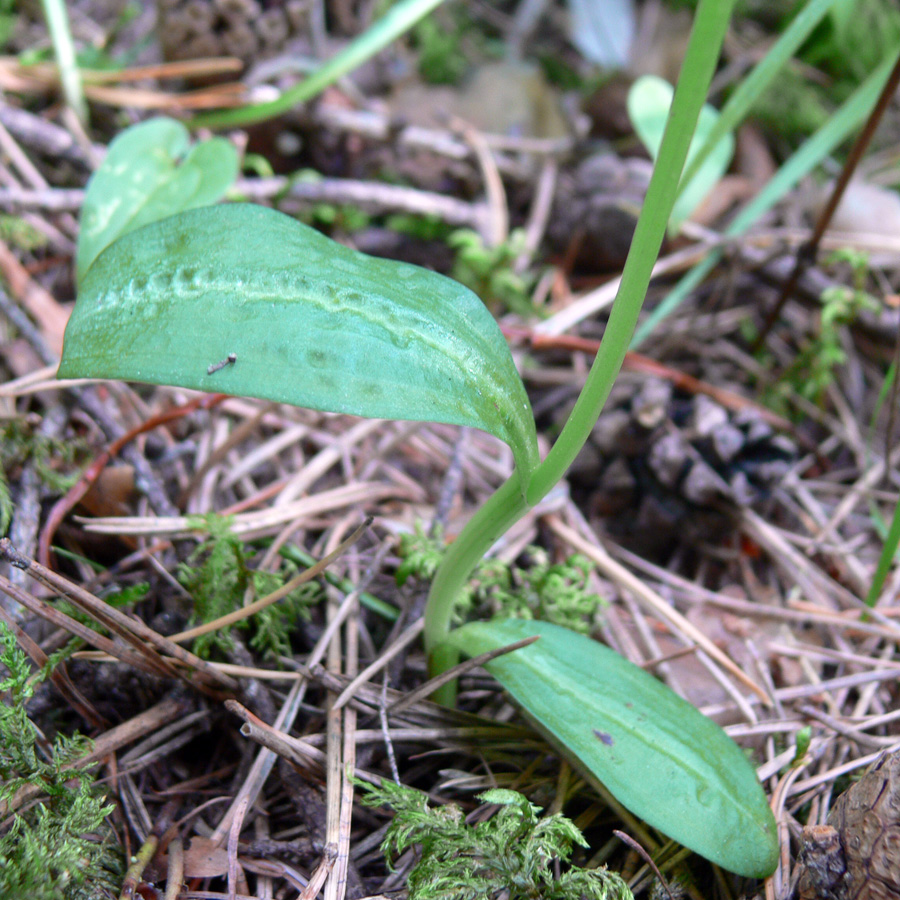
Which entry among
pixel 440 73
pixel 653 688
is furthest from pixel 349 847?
pixel 440 73

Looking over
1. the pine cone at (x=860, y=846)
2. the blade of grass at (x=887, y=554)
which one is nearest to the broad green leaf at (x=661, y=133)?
the blade of grass at (x=887, y=554)

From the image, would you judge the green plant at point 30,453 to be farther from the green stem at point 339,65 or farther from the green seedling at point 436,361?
the green stem at point 339,65

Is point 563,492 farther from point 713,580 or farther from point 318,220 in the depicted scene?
point 318,220

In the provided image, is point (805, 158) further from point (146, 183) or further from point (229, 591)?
point (229, 591)

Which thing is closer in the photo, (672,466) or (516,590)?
(516,590)

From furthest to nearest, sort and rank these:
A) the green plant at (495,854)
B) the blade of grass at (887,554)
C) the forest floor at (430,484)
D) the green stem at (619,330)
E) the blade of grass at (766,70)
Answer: the blade of grass at (766,70) → the blade of grass at (887,554) → the forest floor at (430,484) → the green plant at (495,854) → the green stem at (619,330)

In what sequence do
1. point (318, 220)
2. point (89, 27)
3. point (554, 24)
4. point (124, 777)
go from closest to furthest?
point (124, 777) → point (318, 220) → point (89, 27) → point (554, 24)

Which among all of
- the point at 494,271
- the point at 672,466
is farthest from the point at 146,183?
the point at 672,466
